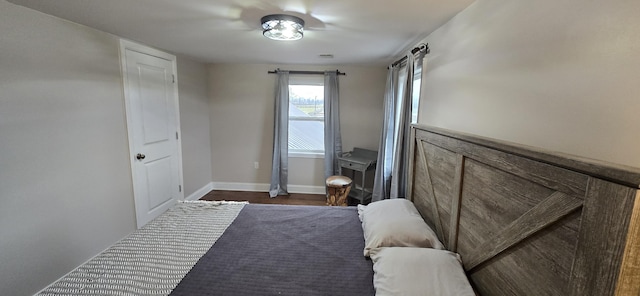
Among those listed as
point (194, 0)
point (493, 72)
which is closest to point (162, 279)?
point (194, 0)

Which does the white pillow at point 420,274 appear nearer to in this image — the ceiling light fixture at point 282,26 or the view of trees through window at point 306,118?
the ceiling light fixture at point 282,26

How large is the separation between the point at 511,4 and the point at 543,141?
66 cm

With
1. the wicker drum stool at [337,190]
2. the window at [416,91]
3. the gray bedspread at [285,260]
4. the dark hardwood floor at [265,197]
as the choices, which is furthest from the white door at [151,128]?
the window at [416,91]

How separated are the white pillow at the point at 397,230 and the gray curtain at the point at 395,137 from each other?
33.8 inches

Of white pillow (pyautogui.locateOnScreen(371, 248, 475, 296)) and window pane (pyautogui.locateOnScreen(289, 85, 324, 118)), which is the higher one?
window pane (pyautogui.locateOnScreen(289, 85, 324, 118))

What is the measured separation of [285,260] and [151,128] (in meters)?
2.43

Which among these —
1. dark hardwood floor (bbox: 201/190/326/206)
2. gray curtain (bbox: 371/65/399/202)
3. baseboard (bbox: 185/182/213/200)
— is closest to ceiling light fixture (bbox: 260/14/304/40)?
gray curtain (bbox: 371/65/399/202)

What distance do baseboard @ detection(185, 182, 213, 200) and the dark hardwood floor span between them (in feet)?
0.20

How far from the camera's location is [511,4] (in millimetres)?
1157

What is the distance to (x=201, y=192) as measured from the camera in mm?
4074

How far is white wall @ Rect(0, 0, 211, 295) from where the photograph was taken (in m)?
1.65

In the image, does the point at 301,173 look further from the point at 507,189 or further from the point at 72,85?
the point at 507,189

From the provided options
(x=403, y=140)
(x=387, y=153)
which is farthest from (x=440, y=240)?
(x=387, y=153)

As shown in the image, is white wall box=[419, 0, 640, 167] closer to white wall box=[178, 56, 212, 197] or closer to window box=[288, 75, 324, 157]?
window box=[288, 75, 324, 157]
